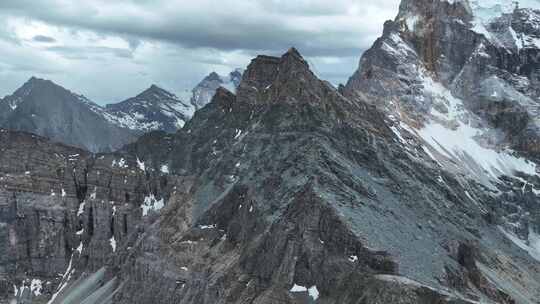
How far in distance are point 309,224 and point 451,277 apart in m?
35.7

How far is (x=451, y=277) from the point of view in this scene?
199250 millimetres

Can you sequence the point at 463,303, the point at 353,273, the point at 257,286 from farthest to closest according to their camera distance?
the point at 257,286, the point at 353,273, the point at 463,303

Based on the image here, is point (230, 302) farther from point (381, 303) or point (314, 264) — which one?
point (381, 303)

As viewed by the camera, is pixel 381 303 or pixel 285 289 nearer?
pixel 381 303

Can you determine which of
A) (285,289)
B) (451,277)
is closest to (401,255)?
(451,277)

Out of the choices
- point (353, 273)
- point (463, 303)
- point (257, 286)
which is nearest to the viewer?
point (463, 303)

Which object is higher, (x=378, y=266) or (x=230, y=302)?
(x=378, y=266)

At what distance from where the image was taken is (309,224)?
19650 cm

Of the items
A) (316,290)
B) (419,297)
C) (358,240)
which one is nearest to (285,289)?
(316,290)

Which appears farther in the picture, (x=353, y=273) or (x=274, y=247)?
(x=274, y=247)

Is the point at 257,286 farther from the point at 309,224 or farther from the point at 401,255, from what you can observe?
the point at 401,255

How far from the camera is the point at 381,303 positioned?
16150 cm

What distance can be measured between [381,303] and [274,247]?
42471 millimetres

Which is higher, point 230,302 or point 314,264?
point 314,264
